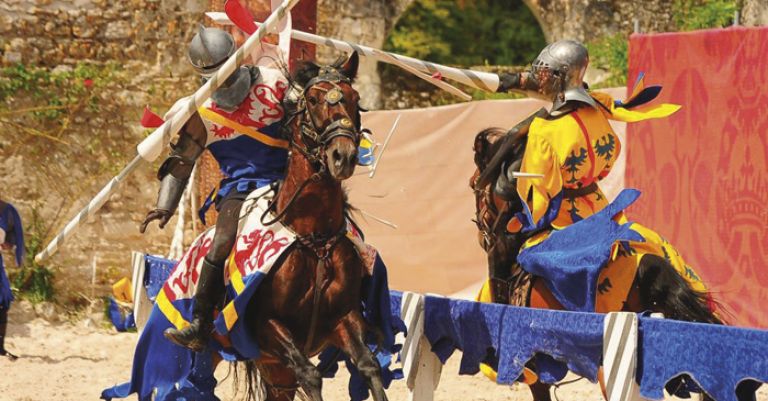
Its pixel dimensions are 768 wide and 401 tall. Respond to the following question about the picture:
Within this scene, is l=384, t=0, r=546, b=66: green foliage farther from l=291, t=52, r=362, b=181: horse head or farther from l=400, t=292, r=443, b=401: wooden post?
l=291, t=52, r=362, b=181: horse head

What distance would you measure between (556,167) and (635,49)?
14.2 feet

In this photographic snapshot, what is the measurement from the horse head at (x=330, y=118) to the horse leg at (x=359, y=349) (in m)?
0.66

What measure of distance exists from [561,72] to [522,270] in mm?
987

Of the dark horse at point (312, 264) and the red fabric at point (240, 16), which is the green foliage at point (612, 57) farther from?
the dark horse at point (312, 264)

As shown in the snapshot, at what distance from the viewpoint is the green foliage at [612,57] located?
527 inches

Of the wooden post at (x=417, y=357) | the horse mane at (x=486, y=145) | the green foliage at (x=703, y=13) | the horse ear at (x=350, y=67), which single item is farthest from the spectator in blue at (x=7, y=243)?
the green foliage at (x=703, y=13)

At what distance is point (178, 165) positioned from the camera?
268 inches

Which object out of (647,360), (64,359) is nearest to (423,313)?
(647,360)

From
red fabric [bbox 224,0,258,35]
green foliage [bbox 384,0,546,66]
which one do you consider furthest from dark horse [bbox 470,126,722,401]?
green foliage [bbox 384,0,546,66]

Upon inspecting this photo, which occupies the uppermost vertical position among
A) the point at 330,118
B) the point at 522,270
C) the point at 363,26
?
the point at 363,26

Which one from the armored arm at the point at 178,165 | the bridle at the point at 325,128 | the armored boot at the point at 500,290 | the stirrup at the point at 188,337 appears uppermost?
the bridle at the point at 325,128

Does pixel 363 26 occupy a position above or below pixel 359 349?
above

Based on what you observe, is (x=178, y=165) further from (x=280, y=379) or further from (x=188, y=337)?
(x=280, y=379)

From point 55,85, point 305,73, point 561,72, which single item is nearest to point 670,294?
point 561,72
